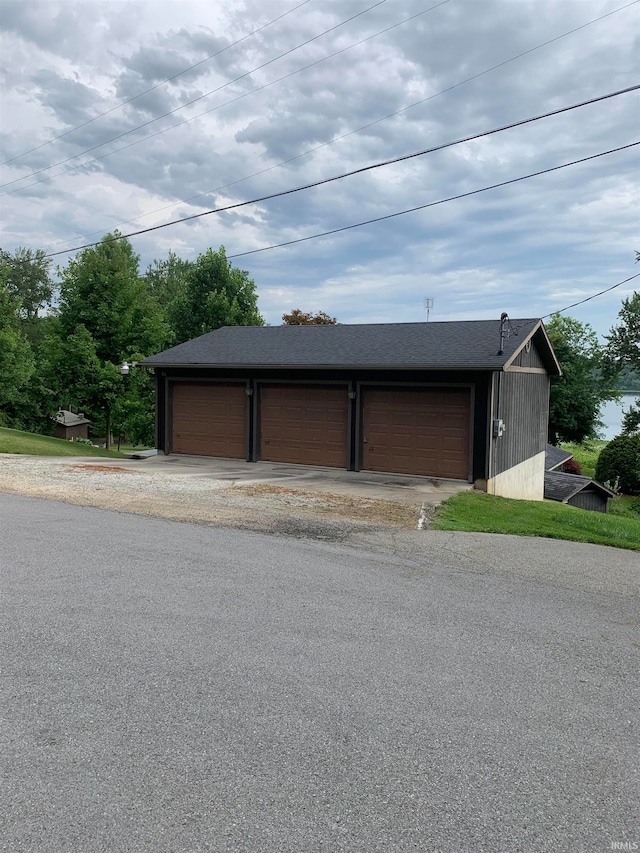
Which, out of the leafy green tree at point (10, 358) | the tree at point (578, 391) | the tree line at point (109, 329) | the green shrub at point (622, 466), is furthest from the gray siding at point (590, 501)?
the leafy green tree at point (10, 358)

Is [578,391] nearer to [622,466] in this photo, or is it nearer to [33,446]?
[622,466]

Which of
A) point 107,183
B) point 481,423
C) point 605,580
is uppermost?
point 107,183

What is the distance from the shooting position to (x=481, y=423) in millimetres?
14195

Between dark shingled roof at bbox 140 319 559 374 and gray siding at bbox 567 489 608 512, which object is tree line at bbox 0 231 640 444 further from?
gray siding at bbox 567 489 608 512

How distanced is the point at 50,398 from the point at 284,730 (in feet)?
133

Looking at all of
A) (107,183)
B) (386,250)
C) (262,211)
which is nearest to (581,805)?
(107,183)

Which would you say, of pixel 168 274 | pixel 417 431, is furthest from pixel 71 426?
pixel 417 431

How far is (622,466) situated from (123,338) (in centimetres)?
2436

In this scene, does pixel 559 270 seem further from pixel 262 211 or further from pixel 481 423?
pixel 481 423

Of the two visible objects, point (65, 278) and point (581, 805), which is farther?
point (65, 278)

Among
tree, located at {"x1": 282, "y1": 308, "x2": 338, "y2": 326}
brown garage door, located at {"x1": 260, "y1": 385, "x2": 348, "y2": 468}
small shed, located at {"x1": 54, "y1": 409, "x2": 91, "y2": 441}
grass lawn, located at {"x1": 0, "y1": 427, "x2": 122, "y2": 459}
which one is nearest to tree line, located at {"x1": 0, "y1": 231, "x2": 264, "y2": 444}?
grass lawn, located at {"x1": 0, "y1": 427, "x2": 122, "y2": 459}

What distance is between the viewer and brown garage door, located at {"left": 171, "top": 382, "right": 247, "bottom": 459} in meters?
17.5

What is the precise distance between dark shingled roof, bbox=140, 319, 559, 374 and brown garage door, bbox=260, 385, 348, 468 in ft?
3.11

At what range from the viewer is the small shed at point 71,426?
48375mm
